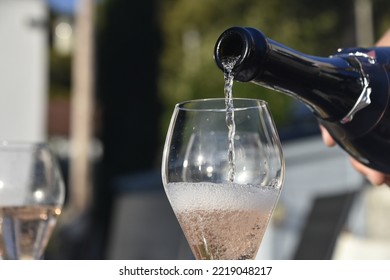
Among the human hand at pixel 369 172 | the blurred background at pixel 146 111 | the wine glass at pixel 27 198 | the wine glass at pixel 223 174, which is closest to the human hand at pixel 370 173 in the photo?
the human hand at pixel 369 172

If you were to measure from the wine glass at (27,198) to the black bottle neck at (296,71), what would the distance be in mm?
407

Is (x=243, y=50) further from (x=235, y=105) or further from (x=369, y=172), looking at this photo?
(x=369, y=172)

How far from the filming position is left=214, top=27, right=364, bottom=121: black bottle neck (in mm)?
1099

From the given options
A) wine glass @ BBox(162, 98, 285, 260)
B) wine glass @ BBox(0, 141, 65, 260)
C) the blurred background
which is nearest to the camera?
wine glass @ BBox(162, 98, 285, 260)

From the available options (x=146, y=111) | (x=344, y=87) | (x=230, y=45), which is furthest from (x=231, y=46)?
(x=146, y=111)

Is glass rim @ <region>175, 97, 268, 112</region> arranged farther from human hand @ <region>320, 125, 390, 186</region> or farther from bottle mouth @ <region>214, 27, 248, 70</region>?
human hand @ <region>320, 125, 390, 186</region>

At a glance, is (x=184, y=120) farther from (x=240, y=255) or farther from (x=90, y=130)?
(x=90, y=130)

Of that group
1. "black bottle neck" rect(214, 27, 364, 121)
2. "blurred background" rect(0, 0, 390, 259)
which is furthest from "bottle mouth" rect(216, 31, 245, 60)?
"blurred background" rect(0, 0, 390, 259)

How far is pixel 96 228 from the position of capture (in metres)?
13.7

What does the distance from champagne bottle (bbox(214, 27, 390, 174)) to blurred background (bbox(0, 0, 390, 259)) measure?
1.55 metres

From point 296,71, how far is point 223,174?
201mm

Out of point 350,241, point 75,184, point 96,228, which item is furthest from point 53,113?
point 350,241

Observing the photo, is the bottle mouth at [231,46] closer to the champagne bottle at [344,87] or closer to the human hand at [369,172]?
the champagne bottle at [344,87]

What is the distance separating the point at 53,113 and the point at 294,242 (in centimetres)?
1882
